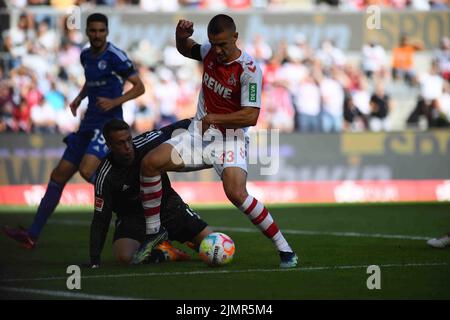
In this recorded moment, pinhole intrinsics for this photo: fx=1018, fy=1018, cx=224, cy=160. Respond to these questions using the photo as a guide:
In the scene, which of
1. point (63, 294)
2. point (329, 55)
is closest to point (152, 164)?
point (63, 294)

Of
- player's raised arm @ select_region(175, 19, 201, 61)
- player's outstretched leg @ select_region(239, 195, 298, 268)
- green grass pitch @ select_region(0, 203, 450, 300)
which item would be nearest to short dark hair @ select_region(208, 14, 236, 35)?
player's raised arm @ select_region(175, 19, 201, 61)

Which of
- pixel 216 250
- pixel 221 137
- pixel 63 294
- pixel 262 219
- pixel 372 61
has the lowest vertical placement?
pixel 63 294

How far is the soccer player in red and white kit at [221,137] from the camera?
9477mm

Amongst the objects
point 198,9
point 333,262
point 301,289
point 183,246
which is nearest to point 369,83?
point 198,9

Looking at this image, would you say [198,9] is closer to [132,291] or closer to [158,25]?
[158,25]

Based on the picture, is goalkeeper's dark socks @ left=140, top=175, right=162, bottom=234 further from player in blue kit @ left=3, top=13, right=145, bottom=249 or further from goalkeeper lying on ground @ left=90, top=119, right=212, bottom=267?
player in blue kit @ left=3, top=13, right=145, bottom=249

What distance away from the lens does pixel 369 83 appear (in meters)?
23.9

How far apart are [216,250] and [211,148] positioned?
3.26ft

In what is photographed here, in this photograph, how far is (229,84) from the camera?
977 centimetres

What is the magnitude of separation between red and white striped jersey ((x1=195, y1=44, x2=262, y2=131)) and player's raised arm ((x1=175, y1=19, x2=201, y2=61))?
21 centimetres

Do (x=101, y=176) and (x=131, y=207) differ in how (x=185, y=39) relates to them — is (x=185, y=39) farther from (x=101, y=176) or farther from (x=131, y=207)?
(x=131, y=207)

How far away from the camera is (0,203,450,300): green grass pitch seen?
8172mm

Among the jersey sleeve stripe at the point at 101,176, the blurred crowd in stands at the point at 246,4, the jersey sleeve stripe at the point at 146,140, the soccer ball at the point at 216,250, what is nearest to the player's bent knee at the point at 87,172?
the jersey sleeve stripe at the point at 146,140

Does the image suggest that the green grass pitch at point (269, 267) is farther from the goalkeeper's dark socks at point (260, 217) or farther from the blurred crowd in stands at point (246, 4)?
the blurred crowd in stands at point (246, 4)
